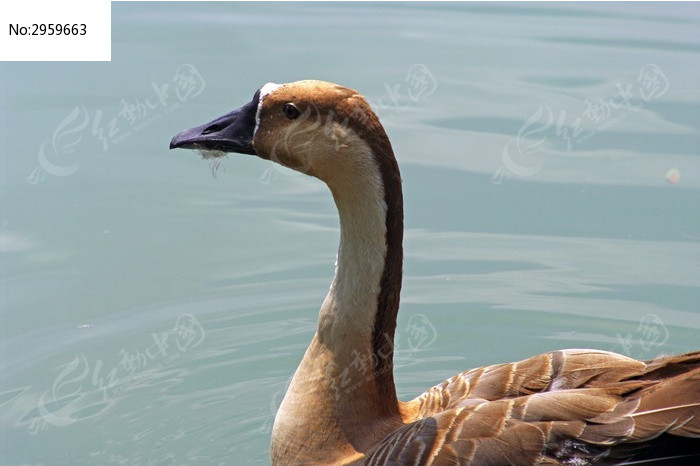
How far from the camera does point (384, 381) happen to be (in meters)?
4.67

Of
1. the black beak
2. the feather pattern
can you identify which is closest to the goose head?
the black beak

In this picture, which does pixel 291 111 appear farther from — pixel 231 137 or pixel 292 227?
pixel 292 227

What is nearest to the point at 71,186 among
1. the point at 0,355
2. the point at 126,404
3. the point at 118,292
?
the point at 118,292

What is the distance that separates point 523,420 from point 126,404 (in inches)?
99.3

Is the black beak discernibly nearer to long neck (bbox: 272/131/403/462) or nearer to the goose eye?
the goose eye

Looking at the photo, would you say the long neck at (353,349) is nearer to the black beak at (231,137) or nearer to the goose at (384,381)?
the goose at (384,381)

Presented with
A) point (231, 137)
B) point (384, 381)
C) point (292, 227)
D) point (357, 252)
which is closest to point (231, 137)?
point (231, 137)

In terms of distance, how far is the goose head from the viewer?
428 centimetres

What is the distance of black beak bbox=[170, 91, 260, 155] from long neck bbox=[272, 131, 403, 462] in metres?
0.40

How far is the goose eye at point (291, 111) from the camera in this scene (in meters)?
4.38

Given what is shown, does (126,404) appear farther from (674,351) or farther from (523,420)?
(674,351)

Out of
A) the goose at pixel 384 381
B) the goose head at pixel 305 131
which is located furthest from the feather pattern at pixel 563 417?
the goose head at pixel 305 131

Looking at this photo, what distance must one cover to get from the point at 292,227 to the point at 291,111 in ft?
10.5

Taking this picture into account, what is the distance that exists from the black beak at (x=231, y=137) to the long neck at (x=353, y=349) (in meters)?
0.40
